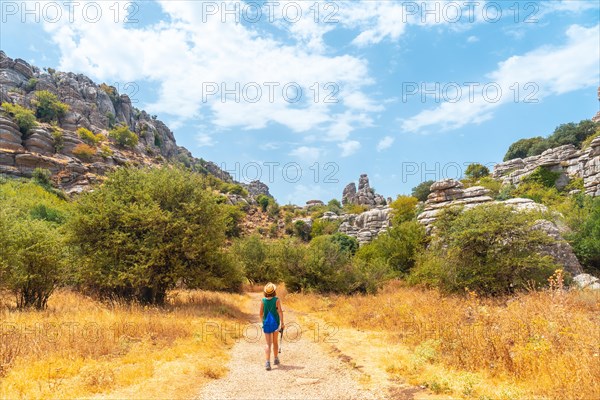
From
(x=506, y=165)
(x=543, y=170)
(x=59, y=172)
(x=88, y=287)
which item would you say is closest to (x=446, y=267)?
(x=88, y=287)

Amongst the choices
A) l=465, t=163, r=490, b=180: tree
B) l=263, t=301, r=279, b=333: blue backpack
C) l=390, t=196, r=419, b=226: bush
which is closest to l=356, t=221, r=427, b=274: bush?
l=390, t=196, r=419, b=226: bush

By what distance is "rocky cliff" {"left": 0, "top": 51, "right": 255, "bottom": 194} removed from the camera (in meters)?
54.3

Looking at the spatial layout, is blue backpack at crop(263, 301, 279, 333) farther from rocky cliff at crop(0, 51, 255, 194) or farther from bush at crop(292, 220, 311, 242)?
bush at crop(292, 220, 311, 242)

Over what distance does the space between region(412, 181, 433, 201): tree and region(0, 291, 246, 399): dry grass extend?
6671cm

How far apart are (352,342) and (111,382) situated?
6584mm

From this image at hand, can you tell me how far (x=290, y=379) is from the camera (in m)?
6.77

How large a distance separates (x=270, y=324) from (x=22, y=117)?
71595 millimetres

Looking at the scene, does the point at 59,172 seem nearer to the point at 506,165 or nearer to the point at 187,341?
the point at 187,341

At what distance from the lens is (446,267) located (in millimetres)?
16703

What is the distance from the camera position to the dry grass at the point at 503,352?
191 inches

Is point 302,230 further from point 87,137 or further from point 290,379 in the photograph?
point 290,379

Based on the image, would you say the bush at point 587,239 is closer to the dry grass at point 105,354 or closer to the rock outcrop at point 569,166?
the rock outcrop at point 569,166

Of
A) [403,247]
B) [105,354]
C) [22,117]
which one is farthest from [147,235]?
[22,117]

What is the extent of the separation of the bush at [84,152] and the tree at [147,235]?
56674 millimetres
